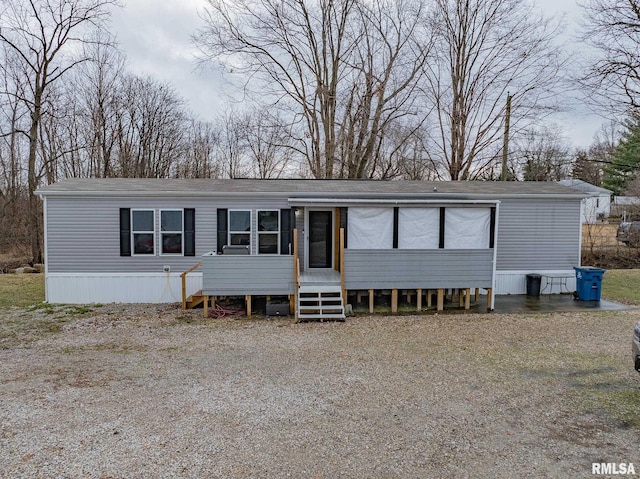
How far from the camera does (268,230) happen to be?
10.8 meters

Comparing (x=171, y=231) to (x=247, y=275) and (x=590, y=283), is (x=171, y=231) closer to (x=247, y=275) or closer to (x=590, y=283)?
(x=247, y=275)

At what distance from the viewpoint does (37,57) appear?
1972cm

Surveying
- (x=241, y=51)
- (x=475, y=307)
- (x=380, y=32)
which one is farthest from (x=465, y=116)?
(x=475, y=307)

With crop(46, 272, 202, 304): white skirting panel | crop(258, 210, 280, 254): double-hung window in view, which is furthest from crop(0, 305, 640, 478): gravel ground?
crop(258, 210, 280, 254): double-hung window

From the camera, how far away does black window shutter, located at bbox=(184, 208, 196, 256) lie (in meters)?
10.7

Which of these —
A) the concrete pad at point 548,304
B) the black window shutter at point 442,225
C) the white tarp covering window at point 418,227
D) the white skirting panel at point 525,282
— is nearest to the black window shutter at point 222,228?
the white tarp covering window at point 418,227

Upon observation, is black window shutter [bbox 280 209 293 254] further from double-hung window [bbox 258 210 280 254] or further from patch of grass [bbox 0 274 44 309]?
patch of grass [bbox 0 274 44 309]

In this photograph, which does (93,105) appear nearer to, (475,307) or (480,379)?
(475,307)

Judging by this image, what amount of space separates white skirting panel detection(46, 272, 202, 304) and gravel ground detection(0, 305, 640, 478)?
2262 mm

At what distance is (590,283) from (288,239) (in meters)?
7.94

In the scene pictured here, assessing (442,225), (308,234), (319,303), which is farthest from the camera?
(308,234)

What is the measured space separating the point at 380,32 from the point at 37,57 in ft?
55.0

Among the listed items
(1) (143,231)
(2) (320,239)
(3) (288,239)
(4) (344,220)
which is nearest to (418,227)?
(4) (344,220)

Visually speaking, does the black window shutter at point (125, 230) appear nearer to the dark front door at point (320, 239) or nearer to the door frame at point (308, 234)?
the door frame at point (308, 234)
